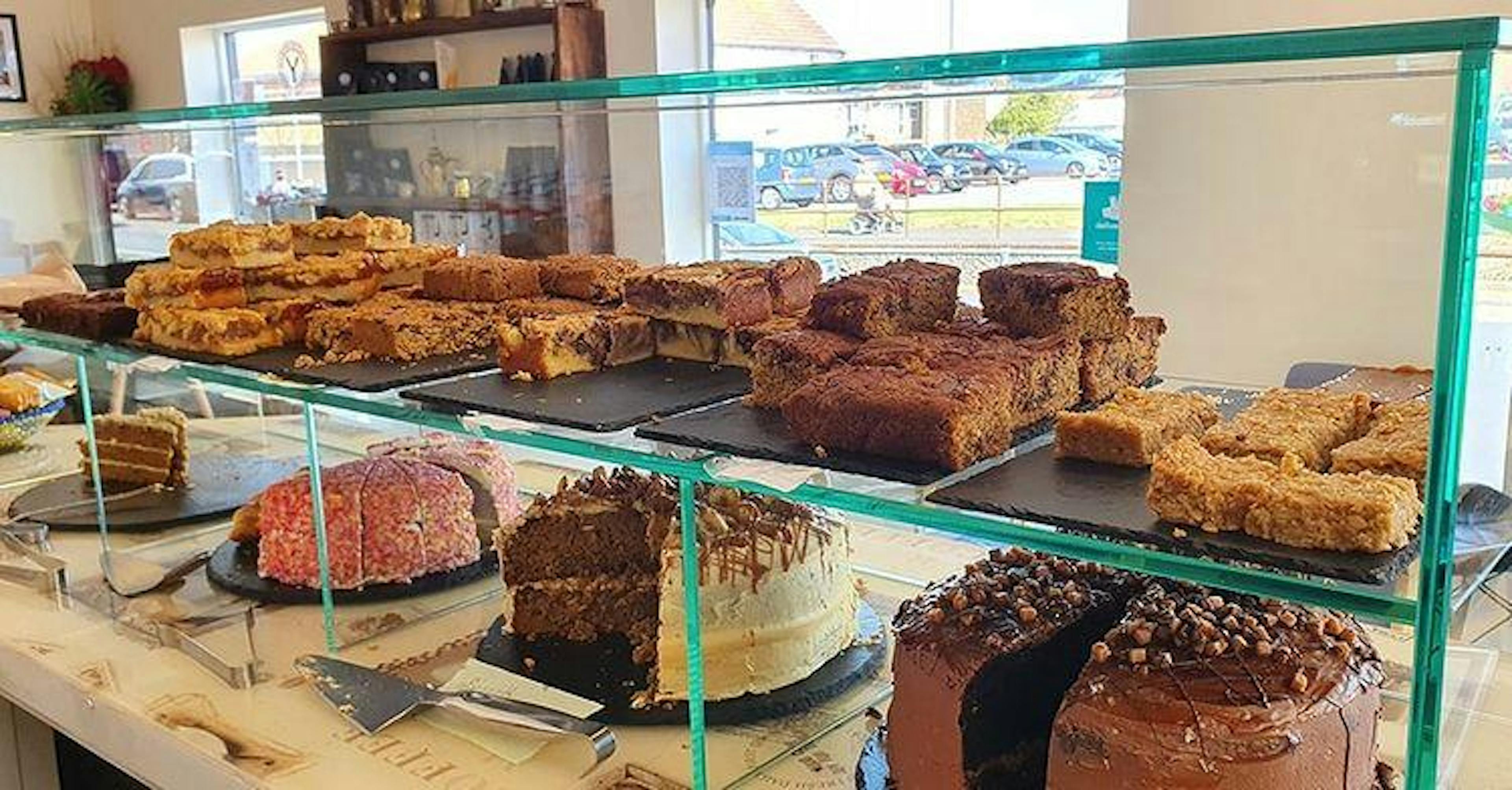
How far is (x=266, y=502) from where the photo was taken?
1.76 m

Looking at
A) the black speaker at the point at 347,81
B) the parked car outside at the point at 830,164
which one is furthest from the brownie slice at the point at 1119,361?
the black speaker at the point at 347,81

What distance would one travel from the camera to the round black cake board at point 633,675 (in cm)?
128

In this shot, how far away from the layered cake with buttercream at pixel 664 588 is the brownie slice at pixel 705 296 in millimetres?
190

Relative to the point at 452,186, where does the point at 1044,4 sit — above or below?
above

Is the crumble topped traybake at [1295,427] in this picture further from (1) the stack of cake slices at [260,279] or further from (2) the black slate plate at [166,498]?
(2) the black slate plate at [166,498]

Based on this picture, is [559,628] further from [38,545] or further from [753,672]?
[38,545]

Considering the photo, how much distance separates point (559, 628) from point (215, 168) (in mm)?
1230

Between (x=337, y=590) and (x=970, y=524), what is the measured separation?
108 cm

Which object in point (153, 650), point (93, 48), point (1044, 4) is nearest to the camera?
point (153, 650)

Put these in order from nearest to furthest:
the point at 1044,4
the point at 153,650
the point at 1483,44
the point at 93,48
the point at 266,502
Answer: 1. the point at 1483,44
2. the point at 153,650
3. the point at 266,502
4. the point at 1044,4
5. the point at 93,48

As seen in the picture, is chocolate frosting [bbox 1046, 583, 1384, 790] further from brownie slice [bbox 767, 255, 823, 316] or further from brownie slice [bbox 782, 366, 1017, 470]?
brownie slice [bbox 767, 255, 823, 316]

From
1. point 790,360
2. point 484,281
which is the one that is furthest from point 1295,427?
point 484,281

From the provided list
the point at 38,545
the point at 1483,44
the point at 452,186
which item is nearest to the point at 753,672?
the point at 1483,44

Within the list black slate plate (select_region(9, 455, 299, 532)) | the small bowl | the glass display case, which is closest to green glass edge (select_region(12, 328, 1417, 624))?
the glass display case
